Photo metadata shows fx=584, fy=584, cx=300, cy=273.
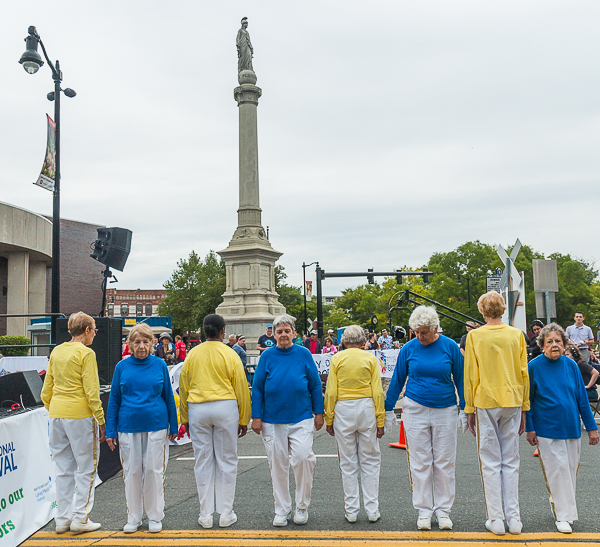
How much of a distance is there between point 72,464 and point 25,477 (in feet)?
1.29

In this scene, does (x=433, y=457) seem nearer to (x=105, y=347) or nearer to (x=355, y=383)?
(x=355, y=383)

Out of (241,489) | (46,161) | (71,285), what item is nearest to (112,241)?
(46,161)

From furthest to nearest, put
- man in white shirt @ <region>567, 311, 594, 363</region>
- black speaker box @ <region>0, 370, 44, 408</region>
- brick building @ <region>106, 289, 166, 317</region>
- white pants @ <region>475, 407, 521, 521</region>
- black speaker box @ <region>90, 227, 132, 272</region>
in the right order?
1. brick building @ <region>106, 289, 166, 317</region>
2. man in white shirt @ <region>567, 311, 594, 363</region>
3. black speaker box @ <region>90, 227, 132, 272</region>
4. black speaker box @ <region>0, 370, 44, 408</region>
5. white pants @ <region>475, 407, 521, 521</region>

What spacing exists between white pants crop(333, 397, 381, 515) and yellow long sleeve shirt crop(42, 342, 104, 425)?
2.14m

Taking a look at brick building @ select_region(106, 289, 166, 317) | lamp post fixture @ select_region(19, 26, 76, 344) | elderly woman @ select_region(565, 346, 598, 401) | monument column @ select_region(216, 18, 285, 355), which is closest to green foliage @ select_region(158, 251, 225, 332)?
monument column @ select_region(216, 18, 285, 355)

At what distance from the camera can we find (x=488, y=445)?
476 centimetres

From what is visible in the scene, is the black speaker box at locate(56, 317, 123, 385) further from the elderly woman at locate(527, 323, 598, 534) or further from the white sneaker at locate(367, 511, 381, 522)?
the elderly woman at locate(527, 323, 598, 534)

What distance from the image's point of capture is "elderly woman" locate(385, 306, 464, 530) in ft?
16.0

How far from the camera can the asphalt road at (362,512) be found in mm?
4930

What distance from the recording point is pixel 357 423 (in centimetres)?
508

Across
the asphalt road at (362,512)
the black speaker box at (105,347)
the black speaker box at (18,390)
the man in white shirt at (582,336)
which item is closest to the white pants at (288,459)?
the asphalt road at (362,512)

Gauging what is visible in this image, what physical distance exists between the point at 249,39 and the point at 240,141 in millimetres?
5130

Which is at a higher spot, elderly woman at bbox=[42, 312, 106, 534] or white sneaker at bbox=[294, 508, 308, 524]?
elderly woman at bbox=[42, 312, 106, 534]

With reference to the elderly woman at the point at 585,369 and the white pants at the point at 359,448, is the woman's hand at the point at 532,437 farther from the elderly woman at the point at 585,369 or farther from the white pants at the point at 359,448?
the elderly woman at the point at 585,369
